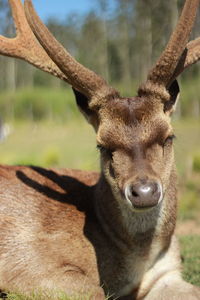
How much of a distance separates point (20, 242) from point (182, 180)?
348 inches

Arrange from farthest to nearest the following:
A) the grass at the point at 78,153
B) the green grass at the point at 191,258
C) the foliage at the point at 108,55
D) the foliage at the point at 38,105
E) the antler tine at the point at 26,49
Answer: the foliage at the point at 38,105 < the foliage at the point at 108,55 < the grass at the point at 78,153 < the green grass at the point at 191,258 < the antler tine at the point at 26,49

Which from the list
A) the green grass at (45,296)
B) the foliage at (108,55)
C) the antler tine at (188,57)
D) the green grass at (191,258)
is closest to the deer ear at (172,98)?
the antler tine at (188,57)

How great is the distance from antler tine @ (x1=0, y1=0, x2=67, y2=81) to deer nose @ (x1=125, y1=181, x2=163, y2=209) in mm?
1705

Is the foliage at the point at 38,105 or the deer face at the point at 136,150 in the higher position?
the deer face at the point at 136,150

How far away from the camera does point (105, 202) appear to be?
5.87 m

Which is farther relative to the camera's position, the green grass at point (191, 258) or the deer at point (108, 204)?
the green grass at point (191, 258)

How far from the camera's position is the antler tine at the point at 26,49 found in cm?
602

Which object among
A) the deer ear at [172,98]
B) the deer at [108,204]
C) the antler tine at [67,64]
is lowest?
the deer at [108,204]

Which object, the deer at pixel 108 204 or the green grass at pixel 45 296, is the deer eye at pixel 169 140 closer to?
the deer at pixel 108 204

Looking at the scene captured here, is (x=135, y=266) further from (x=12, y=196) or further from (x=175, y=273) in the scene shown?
(x=12, y=196)

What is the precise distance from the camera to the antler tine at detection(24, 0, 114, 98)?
537 cm

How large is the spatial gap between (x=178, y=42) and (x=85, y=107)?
4.16 feet

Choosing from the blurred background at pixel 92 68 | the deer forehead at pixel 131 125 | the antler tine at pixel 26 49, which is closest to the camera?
the deer forehead at pixel 131 125

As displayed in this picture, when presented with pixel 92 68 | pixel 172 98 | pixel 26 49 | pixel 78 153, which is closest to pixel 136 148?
pixel 172 98
